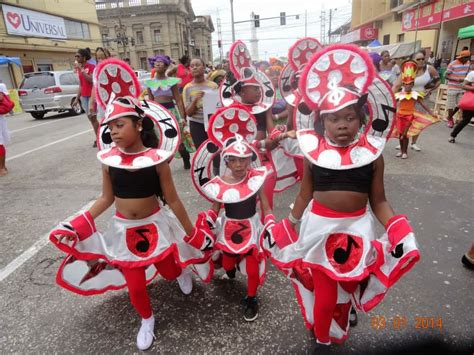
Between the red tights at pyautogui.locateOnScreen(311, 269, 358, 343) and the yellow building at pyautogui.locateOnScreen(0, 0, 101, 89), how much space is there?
22.8 metres

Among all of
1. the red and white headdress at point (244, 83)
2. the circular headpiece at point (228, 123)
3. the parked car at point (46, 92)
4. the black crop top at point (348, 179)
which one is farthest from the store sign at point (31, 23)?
the black crop top at point (348, 179)

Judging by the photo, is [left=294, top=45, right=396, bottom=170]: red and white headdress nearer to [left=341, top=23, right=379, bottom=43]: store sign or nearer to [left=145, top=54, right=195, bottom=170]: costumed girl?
[left=145, top=54, right=195, bottom=170]: costumed girl

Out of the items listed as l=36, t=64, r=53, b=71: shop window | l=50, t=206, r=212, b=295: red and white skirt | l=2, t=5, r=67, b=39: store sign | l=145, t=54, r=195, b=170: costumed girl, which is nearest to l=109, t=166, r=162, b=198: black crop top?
l=50, t=206, r=212, b=295: red and white skirt

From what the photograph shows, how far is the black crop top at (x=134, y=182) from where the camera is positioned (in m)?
2.02

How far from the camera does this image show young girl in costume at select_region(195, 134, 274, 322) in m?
2.26

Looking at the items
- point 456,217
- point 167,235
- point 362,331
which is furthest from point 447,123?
point 167,235

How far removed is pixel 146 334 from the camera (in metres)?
2.16

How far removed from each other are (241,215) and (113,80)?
4.32 ft

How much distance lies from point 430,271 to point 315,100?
1877 millimetres

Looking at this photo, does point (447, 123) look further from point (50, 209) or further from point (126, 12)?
point (126, 12)

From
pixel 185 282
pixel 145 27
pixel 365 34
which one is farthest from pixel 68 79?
pixel 145 27
